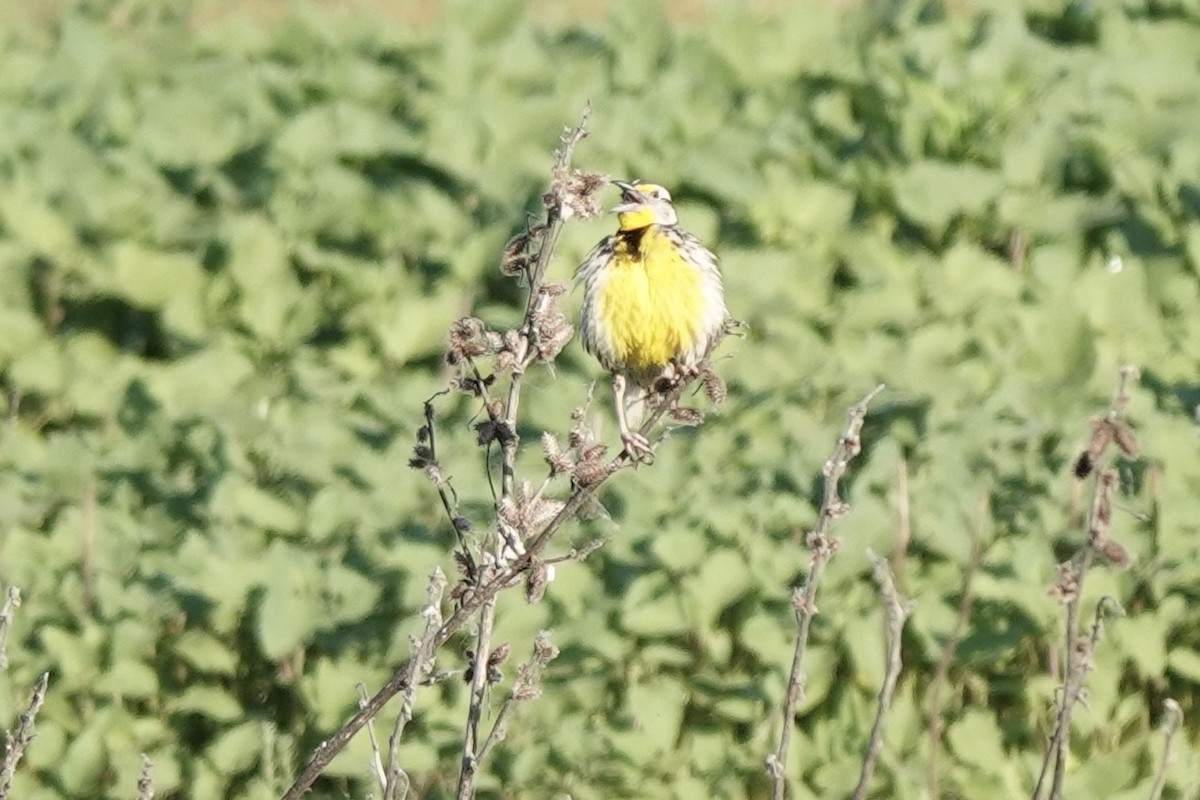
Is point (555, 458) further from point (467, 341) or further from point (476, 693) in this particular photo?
point (476, 693)

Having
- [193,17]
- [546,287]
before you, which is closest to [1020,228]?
[193,17]

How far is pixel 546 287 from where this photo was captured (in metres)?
3.20

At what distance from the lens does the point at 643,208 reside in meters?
4.93

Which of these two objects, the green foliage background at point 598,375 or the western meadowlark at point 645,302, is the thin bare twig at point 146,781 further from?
the green foliage background at point 598,375

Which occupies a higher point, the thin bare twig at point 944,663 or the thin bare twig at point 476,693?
the thin bare twig at point 944,663

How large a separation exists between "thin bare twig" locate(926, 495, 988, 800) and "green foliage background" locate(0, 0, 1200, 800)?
38 mm

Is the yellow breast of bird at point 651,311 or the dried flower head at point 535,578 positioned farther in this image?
the yellow breast of bird at point 651,311

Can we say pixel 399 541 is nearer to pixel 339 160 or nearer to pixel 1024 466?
pixel 1024 466

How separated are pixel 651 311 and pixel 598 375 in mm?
2442

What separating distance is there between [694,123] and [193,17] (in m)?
3.28

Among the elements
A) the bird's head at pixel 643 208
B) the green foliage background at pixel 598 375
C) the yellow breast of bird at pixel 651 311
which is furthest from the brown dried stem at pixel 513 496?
the green foliage background at pixel 598 375

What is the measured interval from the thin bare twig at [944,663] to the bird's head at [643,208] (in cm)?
155

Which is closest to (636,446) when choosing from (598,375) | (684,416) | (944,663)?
(684,416)

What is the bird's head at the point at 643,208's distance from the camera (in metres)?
4.89
